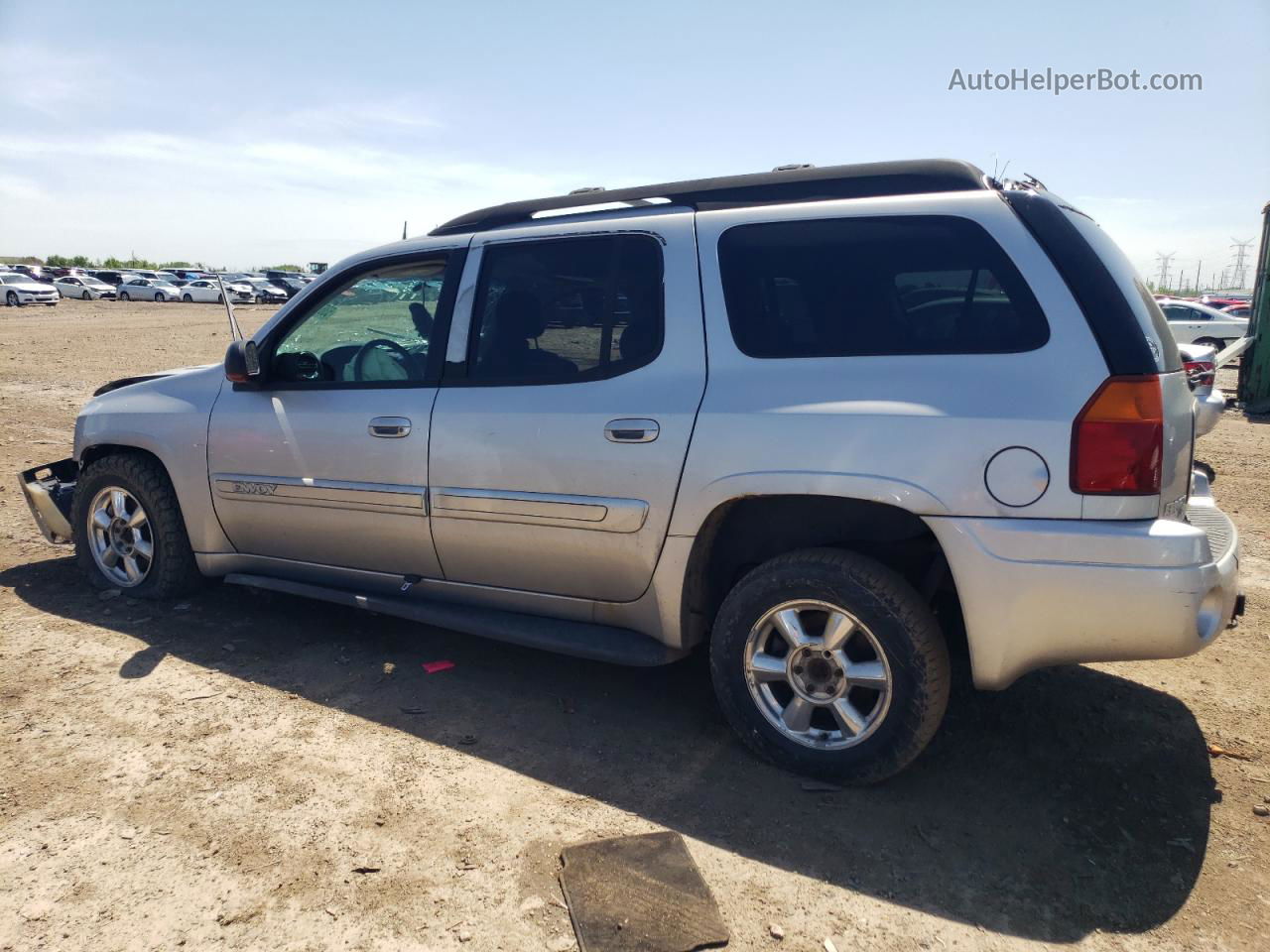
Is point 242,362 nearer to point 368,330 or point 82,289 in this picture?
point 368,330

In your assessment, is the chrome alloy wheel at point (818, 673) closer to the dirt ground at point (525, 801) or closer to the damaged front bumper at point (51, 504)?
the dirt ground at point (525, 801)

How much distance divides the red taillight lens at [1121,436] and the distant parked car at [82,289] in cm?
5778

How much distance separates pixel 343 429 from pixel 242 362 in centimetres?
68

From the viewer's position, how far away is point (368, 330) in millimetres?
4414

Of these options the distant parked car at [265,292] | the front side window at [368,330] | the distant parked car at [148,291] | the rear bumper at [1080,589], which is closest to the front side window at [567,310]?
the front side window at [368,330]

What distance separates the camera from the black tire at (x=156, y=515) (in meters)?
4.85

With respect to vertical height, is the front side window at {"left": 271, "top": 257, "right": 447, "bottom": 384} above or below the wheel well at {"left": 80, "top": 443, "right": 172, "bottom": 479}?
above

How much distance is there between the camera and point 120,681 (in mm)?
4043

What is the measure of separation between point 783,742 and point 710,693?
792 mm

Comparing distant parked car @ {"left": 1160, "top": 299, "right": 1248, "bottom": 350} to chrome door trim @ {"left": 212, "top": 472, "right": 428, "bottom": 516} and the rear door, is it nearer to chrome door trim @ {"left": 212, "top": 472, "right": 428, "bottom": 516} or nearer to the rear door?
the rear door

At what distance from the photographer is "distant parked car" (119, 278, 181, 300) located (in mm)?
50778

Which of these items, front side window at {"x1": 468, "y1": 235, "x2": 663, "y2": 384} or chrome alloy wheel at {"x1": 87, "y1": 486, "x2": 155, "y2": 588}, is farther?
chrome alloy wheel at {"x1": 87, "y1": 486, "x2": 155, "y2": 588}

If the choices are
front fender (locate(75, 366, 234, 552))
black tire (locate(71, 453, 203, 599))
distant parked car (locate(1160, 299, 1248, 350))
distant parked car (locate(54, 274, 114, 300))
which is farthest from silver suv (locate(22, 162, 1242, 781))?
distant parked car (locate(54, 274, 114, 300))

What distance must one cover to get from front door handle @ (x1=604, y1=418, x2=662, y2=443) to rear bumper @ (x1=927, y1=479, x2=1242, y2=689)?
102 cm
